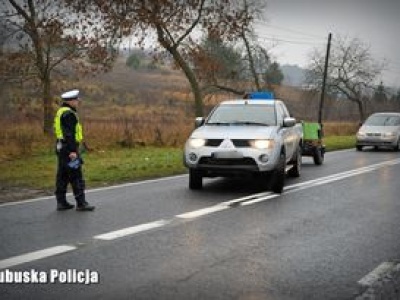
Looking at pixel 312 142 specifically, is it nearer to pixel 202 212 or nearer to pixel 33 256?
pixel 202 212

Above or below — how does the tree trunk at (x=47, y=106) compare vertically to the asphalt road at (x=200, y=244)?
above

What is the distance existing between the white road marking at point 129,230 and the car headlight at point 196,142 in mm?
3248

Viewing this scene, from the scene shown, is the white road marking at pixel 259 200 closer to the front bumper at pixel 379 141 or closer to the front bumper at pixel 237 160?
the front bumper at pixel 237 160

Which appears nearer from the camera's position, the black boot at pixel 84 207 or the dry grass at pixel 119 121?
the black boot at pixel 84 207

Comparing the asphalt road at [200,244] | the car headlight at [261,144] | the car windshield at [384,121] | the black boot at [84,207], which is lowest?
the asphalt road at [200,244]

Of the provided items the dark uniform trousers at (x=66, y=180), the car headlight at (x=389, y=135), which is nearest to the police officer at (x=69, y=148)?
the dark uniform trousers at (x=66, y=180)

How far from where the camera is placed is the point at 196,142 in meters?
11.1

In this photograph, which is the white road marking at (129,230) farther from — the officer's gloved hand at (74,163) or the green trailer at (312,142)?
the green trailer at (312,142)

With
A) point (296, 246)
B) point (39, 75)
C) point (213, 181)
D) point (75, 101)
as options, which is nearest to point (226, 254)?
point (296, 246)

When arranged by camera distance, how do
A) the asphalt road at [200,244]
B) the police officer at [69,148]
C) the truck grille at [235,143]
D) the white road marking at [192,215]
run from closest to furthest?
the asphalt road at [200,244] → the white road marking at [192,215] → the police officer at [69,148] → the truck grille at [235,143]

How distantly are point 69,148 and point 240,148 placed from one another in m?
3.42

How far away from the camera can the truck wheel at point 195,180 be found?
11320 mm

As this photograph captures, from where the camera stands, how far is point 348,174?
49.3 ft

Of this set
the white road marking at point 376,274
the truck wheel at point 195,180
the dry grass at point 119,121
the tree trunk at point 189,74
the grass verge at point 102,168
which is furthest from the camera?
the tree trunk at point 189,74
